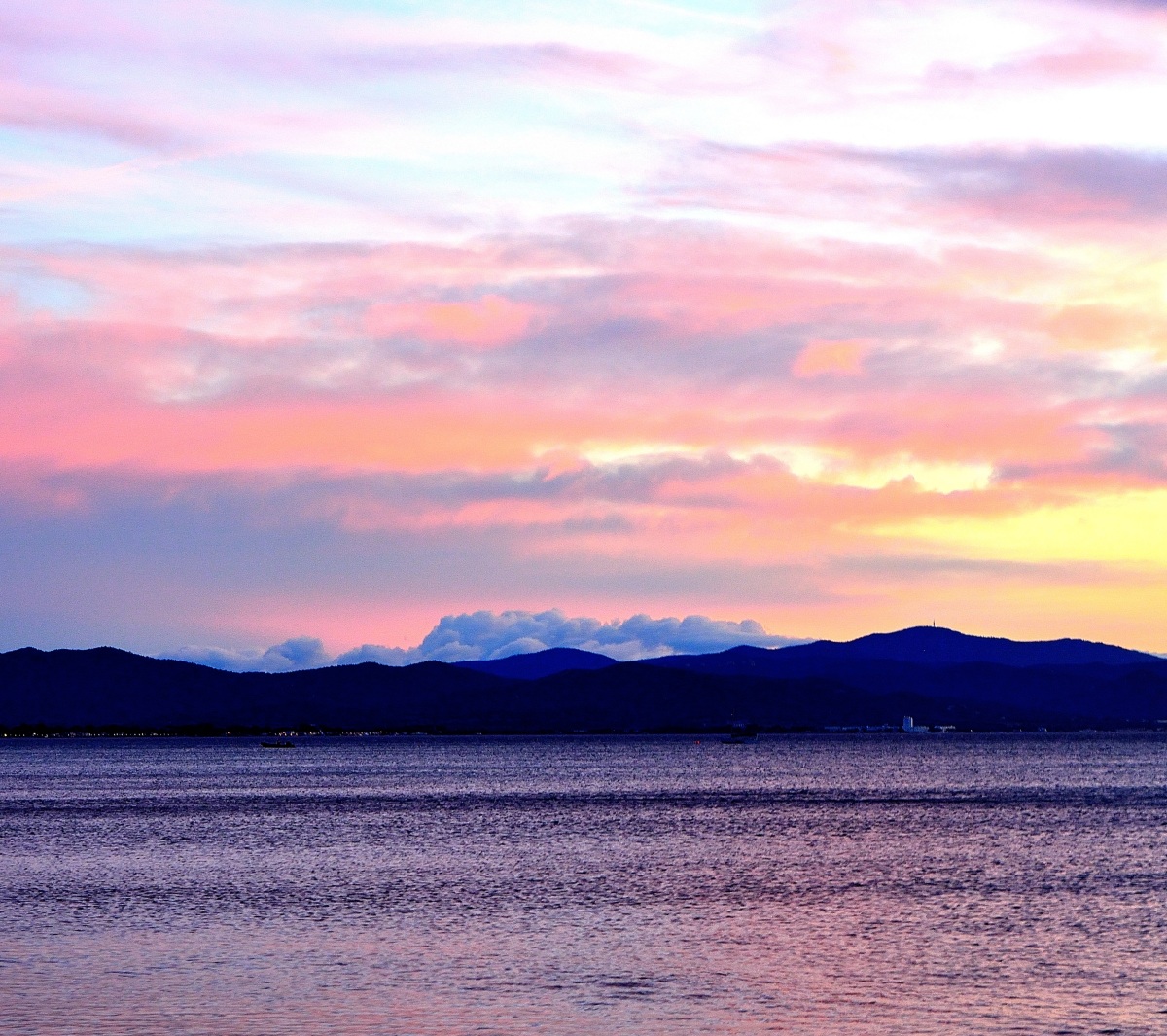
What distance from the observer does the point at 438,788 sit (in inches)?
7067

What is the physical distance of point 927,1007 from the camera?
142 ft

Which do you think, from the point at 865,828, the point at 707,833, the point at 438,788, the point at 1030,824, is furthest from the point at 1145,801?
the point at 438,788

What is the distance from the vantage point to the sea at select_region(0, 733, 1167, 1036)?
42.8 meters

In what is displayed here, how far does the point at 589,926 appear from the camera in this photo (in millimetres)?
59438

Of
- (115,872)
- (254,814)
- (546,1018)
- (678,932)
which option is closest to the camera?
(546,1018)

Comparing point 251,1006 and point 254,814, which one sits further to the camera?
point 254,814

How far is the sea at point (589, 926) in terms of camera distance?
140ft

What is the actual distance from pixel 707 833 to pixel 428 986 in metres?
60.9

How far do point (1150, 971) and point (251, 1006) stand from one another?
1060 inches

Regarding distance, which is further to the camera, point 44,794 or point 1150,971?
point 44,794

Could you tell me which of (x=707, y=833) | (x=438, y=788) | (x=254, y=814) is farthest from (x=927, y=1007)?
(x=438, y=788)

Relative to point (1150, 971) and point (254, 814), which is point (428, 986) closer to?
point (1150, 971)

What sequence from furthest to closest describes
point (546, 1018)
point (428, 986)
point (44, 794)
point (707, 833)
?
point (44, 794) < point (707, 833) < point (428, 986) < point (546, 1018)

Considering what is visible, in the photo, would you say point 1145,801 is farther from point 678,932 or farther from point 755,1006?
point 755,1006
